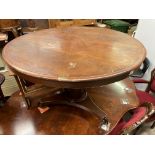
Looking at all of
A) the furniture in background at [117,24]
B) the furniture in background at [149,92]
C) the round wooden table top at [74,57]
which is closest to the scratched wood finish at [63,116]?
the furniture in background at [149,92]

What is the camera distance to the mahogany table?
3.49 feet

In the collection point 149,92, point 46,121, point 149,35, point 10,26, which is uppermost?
point 10,26

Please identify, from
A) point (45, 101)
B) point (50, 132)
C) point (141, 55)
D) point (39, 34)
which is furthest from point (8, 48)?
point (141, 55)

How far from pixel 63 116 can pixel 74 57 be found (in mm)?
544

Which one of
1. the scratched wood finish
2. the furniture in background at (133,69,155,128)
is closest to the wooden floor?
the scratched wood finish

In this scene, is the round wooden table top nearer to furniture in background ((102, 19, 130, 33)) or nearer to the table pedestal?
the table pedestal

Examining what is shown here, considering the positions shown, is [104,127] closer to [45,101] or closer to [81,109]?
[81,109]

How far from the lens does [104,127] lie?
1341 millimetres

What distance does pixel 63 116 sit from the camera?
1463mm

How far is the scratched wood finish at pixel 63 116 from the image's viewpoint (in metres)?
1.34

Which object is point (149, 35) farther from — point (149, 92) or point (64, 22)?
point (64, 22)

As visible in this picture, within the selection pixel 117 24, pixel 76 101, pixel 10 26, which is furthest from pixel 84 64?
pixel 117 24

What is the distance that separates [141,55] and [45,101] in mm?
948
